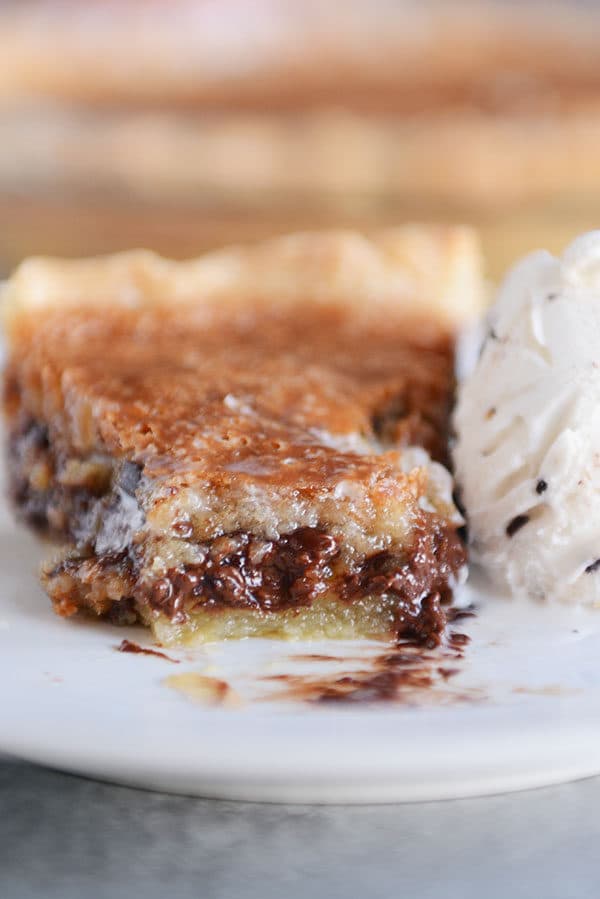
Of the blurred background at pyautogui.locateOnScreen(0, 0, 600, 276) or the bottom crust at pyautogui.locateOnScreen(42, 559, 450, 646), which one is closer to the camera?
the bottom crust at pyautogui.locateOnScreen(42, 559, 450, 646)

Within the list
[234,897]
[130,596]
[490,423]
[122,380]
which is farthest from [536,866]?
[122,380]

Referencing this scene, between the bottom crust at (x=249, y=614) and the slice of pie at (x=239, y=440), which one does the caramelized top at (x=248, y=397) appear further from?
the bottom crust at (x=249, y=614)

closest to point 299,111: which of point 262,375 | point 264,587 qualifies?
point 262,375

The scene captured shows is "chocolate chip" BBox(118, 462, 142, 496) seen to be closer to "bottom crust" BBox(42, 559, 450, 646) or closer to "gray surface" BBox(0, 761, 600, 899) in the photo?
"bottom crust" BBox(42, 559, 450, 646)

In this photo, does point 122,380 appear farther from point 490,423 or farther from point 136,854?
point 136,854

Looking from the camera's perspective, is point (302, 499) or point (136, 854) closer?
point (136, 854)

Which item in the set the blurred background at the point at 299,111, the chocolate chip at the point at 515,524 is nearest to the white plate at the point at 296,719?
the chocolate chip at the point at 515,524

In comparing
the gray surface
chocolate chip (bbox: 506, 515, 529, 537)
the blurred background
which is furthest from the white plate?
the blurred background
